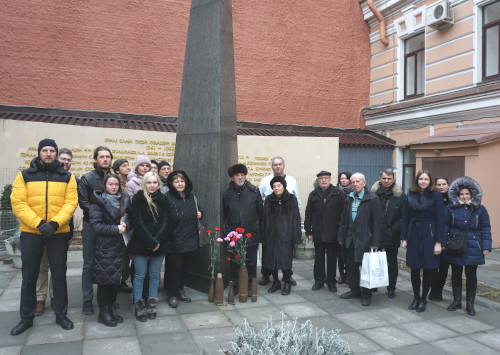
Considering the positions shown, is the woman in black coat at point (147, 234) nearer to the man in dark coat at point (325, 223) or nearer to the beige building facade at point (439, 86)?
the man in dark coat at point (325, 223)

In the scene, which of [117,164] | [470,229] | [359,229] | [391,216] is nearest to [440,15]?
[391,216]

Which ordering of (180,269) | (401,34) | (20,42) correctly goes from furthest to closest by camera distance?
(401,34)
(20,42)
(180,269)

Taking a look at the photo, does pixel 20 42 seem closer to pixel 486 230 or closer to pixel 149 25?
pixel 149 25

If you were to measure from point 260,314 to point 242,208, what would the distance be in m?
1.34

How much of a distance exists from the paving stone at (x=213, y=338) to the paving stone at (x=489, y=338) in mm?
2425

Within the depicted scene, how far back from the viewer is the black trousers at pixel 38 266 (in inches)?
155

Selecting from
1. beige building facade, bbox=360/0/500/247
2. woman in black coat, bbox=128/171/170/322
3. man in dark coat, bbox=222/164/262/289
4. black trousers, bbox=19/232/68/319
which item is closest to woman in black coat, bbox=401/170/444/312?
man in dark coat, bbox=222/164/262/289

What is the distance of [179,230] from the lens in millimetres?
4895

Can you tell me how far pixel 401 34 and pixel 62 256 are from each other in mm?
12926

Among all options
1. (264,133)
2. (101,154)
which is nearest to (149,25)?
(264,133)

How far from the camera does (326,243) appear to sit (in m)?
5.66

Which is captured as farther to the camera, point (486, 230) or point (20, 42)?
point (20, 42)

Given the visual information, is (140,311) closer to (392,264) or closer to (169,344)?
(169,344)

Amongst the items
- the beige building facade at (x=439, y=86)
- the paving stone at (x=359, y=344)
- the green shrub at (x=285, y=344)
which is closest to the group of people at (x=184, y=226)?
the paving stone at (x=359, y=344)
